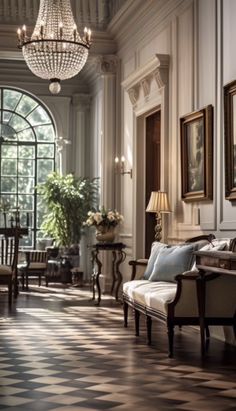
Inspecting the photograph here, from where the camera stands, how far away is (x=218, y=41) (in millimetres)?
7523

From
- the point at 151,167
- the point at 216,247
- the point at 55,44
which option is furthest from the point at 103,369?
the point at 151,167

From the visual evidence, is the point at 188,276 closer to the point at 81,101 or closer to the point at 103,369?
the point at 103,369

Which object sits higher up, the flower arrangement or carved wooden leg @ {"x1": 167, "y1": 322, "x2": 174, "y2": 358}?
the flower arrangement

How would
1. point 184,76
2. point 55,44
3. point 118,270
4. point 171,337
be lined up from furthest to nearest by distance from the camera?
1. point 118,270
2. point 184,76
3. point 55,44
4. point 171,337

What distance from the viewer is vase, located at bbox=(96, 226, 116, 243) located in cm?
1086

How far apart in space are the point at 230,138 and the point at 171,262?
137 cm

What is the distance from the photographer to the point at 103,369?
5273mm

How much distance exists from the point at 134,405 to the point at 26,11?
29.2 feet

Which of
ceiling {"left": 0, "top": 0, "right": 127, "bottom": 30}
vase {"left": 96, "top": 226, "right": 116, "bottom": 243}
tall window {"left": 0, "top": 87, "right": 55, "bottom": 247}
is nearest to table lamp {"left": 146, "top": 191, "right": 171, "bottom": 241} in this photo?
vase {"left": 96, "top": 226, "right": 116, "bottom": 243}

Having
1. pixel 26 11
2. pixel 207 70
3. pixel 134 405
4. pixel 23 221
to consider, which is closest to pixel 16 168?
pixel 23 221

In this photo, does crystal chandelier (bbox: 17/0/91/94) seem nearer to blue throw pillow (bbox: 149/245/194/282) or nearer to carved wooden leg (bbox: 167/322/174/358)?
blue throw pillow (bbox: 149/245/194/282)

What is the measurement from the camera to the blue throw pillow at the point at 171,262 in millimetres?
6984

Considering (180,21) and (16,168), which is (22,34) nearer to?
(180,21)

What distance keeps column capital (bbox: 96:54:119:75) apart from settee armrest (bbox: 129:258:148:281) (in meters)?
5.09
